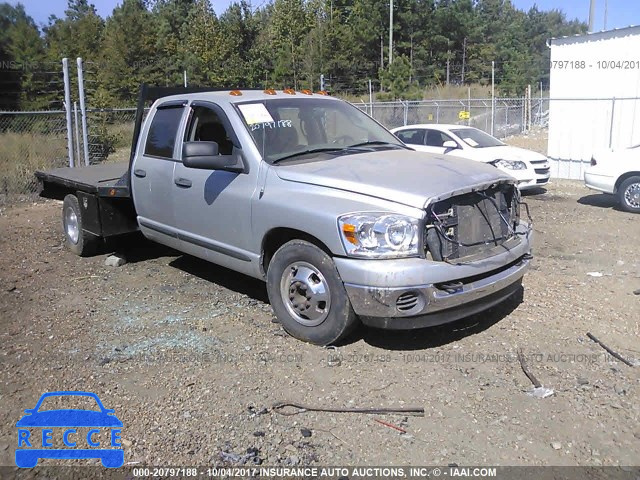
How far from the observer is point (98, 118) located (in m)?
20.8

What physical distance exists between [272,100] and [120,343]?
2.52 m

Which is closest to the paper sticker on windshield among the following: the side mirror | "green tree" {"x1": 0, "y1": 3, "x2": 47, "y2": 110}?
the side mirror

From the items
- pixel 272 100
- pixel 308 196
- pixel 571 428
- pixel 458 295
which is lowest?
pixel 571 428

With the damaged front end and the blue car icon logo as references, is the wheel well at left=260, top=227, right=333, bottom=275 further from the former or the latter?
the blue car icon logo

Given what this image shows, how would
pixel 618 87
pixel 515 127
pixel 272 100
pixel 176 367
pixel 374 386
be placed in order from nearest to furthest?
1. pixel 374 386
2. pixel 176 367
3. pixel 272 100
4. pixel 618 87
5. pixel 515 127

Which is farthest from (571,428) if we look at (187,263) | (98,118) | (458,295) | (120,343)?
(98,118)

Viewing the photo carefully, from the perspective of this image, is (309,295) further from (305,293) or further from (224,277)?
(224,277)

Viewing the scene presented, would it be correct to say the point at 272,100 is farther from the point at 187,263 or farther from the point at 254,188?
the point at 187,263

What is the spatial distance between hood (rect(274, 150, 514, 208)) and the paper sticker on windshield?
564 mm

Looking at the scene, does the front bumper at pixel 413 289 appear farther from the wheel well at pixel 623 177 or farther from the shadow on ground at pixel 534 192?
the shadow on ground at pixel 534 192

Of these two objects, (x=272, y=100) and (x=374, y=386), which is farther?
(x=272, y=100)

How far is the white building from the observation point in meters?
14.3

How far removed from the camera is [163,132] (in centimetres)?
Answer: 605

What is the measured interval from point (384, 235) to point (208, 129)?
2.39 m
